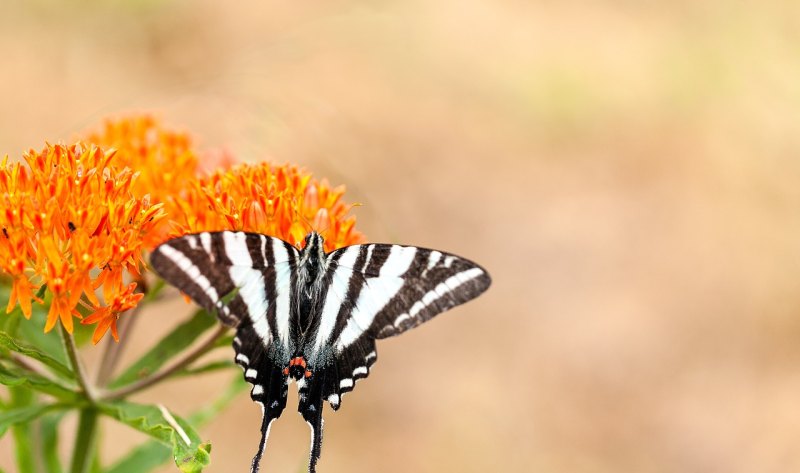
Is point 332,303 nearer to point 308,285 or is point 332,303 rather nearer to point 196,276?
point 308,285

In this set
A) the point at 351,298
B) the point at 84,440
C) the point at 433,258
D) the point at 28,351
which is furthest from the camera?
the point at 84,440

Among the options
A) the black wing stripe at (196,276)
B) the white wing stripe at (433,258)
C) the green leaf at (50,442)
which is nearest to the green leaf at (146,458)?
the green leaf at (50,442)

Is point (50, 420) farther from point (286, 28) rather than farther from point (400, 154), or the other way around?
point (286, 28)

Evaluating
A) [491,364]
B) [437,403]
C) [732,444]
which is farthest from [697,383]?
[437,403]

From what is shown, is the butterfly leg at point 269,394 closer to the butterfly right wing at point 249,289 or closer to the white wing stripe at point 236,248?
the butterfly right wing at point 249,289

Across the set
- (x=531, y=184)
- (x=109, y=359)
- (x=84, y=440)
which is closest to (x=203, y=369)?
(x=109, y=359)
